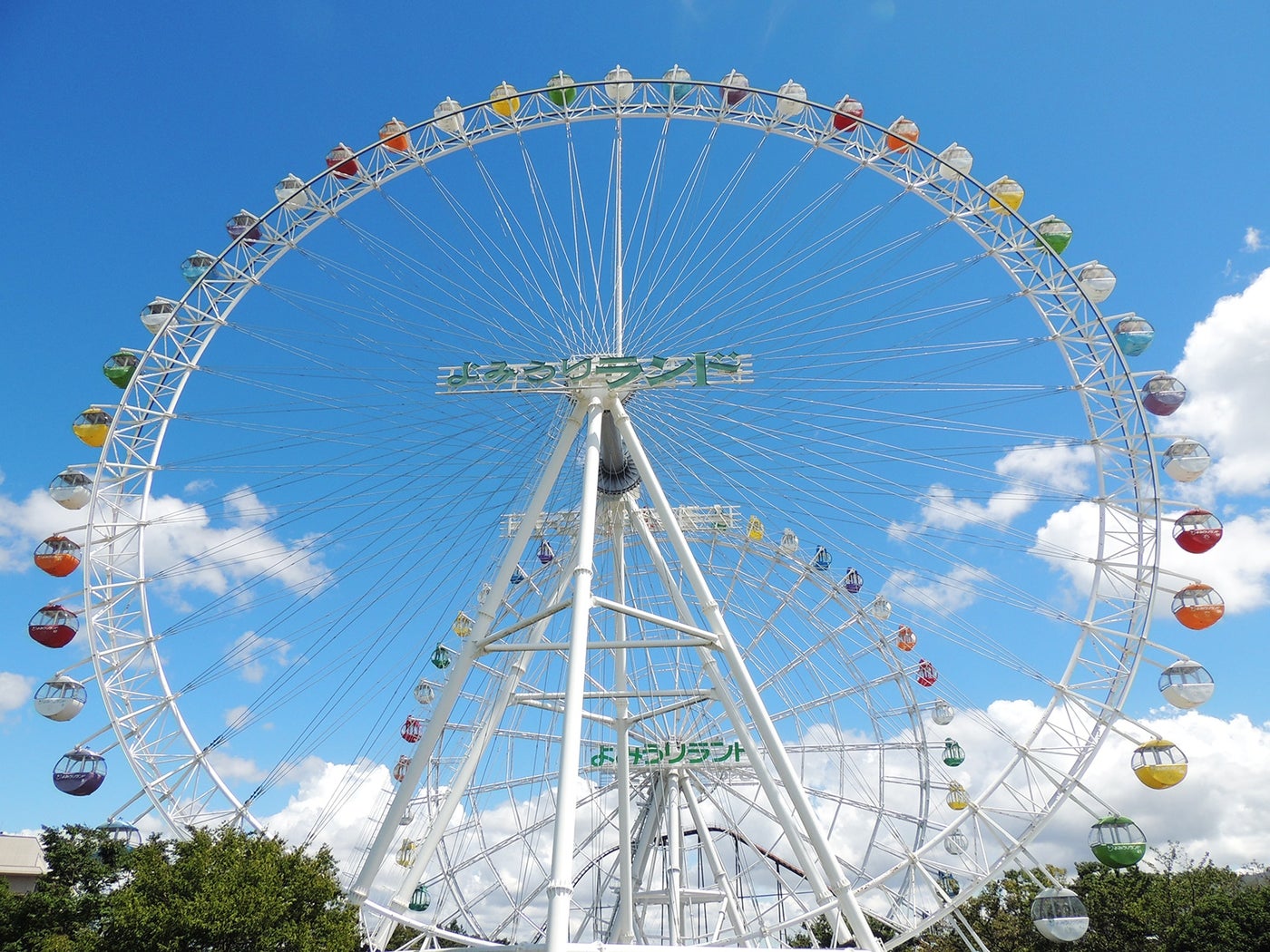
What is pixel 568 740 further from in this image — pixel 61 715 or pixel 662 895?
pixel 662 895

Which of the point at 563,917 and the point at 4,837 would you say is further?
the point at 4,837

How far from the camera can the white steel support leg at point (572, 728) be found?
15.2 m

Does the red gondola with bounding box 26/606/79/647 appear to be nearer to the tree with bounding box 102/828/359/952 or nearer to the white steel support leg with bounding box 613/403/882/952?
the tree with bounding box 102/828/359/952

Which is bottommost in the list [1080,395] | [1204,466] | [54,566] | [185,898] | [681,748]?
[185,898]

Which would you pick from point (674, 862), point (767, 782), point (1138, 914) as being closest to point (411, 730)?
point (674, 862)

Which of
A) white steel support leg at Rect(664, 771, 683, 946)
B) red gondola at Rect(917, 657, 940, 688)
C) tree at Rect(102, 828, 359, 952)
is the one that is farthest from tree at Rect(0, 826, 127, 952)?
red gondola at Rect(917, 657, 940, 688)

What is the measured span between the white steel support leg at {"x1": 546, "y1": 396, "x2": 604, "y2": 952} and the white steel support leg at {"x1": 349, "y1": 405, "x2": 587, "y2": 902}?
1.01m

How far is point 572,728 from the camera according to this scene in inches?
655

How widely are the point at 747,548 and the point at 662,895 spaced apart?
46.0ft

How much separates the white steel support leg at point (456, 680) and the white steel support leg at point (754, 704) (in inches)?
64.4

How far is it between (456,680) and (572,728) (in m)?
4.21

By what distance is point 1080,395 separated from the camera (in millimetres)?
24609

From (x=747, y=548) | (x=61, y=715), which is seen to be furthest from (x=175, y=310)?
(x=747, y=548)

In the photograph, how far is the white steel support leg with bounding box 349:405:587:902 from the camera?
18.9m
